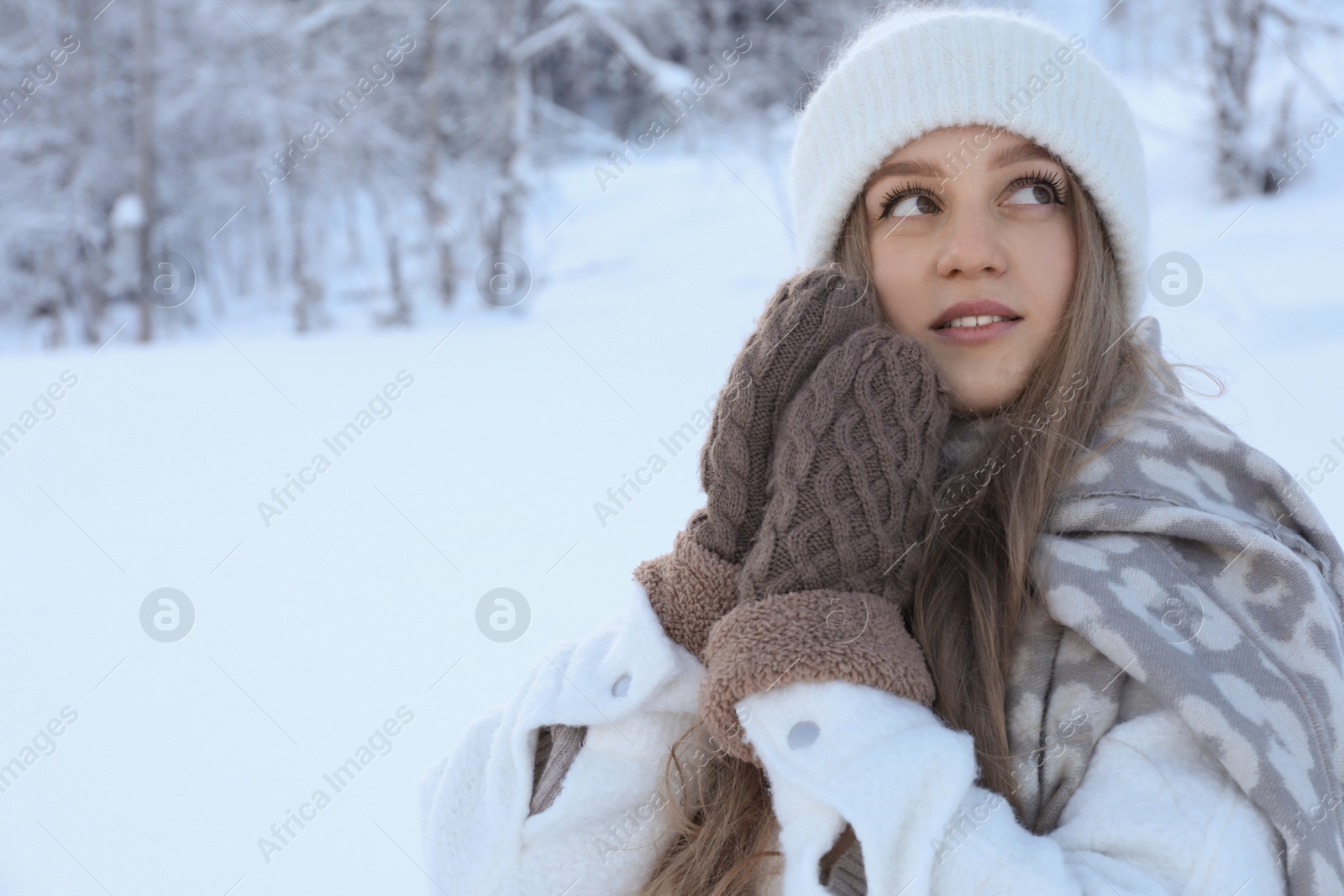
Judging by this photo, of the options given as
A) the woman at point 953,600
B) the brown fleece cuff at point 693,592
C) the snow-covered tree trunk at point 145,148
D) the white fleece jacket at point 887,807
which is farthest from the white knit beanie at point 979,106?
the snow-covered tree trunk at point 145,148

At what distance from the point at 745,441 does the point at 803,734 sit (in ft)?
1.22

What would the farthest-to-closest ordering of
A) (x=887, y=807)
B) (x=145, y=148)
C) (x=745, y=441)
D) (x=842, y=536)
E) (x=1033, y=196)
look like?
(x=145, y=148)
(x=1033, y=196)
(x=745, y=441)
(x=842, y=536)
(x=887, y=807)

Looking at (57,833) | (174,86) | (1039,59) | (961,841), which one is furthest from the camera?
(174,86)

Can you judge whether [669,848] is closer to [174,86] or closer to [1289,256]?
[1289,256]

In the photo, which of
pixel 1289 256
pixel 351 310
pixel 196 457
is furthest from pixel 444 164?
pixel 1289 256

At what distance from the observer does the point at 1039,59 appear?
1338 millimetres

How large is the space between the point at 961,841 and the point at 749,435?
519mm

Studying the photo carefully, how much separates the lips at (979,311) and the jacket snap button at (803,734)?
57 cm

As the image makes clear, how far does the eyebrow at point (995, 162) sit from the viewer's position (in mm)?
1301

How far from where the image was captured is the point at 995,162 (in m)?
1.30

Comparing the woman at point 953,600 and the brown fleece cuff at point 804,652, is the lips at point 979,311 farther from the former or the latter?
the brown fleece cuff at point 804,652

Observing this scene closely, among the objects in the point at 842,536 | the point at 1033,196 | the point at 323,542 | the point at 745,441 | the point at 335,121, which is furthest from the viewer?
the point at 335,121

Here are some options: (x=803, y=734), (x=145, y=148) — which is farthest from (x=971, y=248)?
(x=145, y=148)

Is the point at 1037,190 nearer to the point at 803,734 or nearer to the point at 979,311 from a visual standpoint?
the point at 979,311
